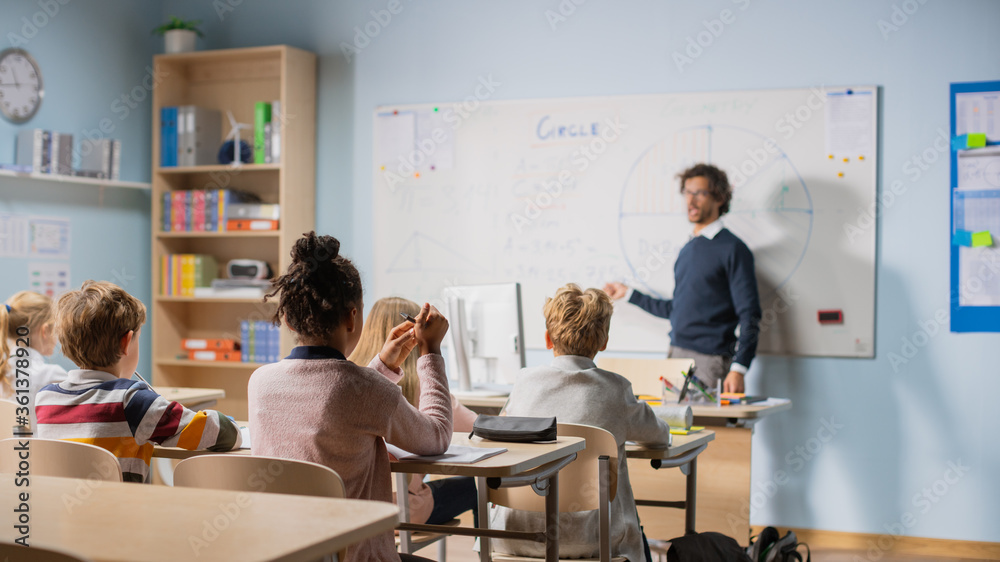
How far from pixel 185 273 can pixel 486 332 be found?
2.45 meters

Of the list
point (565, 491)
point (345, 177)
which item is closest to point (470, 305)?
point (565, 491)

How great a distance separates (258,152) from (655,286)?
2.31 metres

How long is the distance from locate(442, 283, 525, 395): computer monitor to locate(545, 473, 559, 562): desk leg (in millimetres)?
1198

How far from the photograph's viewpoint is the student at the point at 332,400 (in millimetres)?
1778

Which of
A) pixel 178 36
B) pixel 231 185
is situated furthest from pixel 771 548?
pixel 178 36

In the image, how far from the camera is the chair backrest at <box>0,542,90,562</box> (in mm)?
930

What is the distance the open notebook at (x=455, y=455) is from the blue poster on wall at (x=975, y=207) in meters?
2.84

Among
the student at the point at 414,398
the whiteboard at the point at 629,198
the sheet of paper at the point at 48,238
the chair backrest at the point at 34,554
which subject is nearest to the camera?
the chair backrest at the point at 34,554

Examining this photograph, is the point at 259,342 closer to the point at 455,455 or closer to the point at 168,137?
the point at 168,137

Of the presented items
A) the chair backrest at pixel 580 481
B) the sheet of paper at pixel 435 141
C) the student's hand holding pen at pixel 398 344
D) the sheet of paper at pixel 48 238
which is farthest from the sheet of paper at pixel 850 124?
the sheet of paper at pixel 48 238

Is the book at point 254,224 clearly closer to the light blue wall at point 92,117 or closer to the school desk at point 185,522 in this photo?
the light blue wall at point 92,117

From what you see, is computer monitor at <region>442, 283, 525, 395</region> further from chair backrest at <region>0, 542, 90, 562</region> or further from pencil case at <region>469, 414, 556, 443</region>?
chair backrest at <region>0, 542, 90, 562</region>

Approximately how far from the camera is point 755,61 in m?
4.34

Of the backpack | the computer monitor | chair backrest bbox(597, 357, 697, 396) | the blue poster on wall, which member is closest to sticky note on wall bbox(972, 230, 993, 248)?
the blue poster on wall
